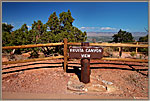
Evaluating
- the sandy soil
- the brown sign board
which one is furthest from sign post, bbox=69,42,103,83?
the sandy soil

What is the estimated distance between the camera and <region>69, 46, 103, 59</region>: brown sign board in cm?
359

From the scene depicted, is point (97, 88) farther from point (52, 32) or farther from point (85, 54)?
point (52, 32)

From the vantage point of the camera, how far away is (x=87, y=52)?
3631 mm

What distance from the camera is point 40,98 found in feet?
9.20

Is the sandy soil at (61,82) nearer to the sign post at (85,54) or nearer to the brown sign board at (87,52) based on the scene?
the sign post at (85,54)

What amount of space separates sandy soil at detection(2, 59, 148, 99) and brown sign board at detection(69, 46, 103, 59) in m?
1.00

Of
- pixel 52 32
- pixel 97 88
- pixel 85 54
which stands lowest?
pixel 97 88

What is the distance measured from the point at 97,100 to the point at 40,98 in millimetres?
1366

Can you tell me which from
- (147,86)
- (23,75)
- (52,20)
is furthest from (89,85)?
(52,20)

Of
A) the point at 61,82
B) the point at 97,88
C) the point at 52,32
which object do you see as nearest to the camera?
the point at 97,88

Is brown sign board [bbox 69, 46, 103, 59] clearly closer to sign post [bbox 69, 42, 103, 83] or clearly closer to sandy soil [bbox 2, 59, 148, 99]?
sign post [bbox 69, 42, 103, 83]

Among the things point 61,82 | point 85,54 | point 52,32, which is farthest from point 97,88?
point 52,32

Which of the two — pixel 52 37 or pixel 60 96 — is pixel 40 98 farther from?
pixel 52 37

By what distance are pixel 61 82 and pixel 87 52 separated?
4.28 ft
